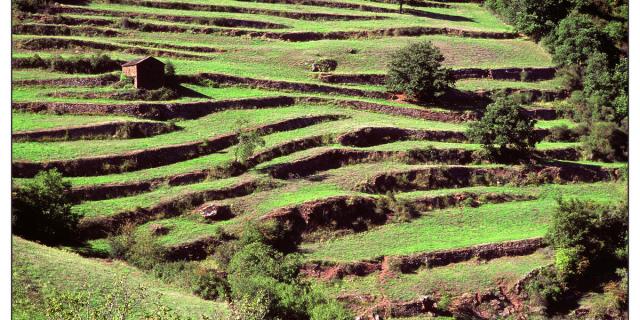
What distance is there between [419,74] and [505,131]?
39.9 ft

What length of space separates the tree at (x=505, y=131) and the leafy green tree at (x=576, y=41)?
19882mm

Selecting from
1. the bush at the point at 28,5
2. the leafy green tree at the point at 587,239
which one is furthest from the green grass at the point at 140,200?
the bush at the point at 28,5

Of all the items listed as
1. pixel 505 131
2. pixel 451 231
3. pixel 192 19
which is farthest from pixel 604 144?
pixel 192 19

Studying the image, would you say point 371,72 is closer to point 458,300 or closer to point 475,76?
point 475,76

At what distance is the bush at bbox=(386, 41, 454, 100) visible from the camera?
2790 inches

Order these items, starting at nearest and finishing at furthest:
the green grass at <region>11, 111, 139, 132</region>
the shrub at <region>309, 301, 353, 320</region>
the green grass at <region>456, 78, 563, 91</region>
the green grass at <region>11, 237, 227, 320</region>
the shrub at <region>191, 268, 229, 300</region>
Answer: the green grass at <region>11, 237, 227, 320</region> < the shrub at <region>309, 301, 353, 320</region> < the shrub at <region>191, 268, 229, 300</region> < the green grass at <region>11, 111, 139, 132</region> < the green grass at <region>456, 78, 563, 91</region>

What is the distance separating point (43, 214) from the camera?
48.1 m

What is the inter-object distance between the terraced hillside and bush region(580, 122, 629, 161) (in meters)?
1.34

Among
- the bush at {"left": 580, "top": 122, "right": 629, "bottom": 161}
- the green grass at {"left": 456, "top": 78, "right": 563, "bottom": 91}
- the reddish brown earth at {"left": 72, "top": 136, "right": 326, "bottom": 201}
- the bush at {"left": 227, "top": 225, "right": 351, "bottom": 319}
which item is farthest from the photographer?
the green grass at {"left": 456, "top": 78, "right": 563, "bottom": 91}

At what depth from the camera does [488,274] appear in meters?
49.8

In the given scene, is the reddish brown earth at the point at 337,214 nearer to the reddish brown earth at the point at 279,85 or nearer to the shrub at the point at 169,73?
the reddish brown earth at the point at 279,85

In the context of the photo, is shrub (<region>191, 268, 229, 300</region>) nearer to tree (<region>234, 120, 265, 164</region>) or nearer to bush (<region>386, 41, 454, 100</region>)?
tree (<region>234, 120, 265, 164</region>)

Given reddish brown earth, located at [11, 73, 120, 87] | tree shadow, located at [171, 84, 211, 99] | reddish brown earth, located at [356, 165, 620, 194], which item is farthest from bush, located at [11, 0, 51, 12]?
reddish brown earth, located at [356, 165, 620, 194]

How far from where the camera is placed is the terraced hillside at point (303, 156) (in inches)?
1965
